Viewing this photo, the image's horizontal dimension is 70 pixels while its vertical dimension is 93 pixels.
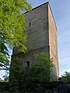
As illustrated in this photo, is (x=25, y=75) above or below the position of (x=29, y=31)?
below

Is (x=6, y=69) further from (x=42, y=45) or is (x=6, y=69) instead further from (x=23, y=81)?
(x=42, y=45)

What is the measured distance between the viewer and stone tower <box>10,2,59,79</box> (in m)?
18.3

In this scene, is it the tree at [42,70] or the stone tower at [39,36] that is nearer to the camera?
the tree at [42,70]

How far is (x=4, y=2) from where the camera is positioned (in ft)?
38.4

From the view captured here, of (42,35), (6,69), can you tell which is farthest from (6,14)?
(42,35)

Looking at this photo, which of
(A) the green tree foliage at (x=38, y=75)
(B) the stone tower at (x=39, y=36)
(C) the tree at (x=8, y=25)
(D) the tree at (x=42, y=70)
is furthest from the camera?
(B) the stone tower at (x=39, y=36)

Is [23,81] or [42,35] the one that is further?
[42,35]

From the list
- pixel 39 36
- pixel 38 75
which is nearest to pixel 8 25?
pixel 38 75

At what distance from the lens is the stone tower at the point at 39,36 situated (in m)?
18.3

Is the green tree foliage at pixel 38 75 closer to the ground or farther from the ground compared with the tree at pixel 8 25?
closer to the ground

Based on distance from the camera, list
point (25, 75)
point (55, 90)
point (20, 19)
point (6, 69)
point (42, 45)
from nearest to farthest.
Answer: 1. point (55, 90)
2. point (25, 75)
3. point (6, 69)
4. point (20, 19)
5. point (42, 45)

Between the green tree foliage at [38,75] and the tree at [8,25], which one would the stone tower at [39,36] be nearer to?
the green tree foliage at [38,75]

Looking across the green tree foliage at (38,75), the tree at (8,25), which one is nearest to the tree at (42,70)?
the green tree foliage at (38,75)

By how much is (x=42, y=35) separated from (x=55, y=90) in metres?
9.81
